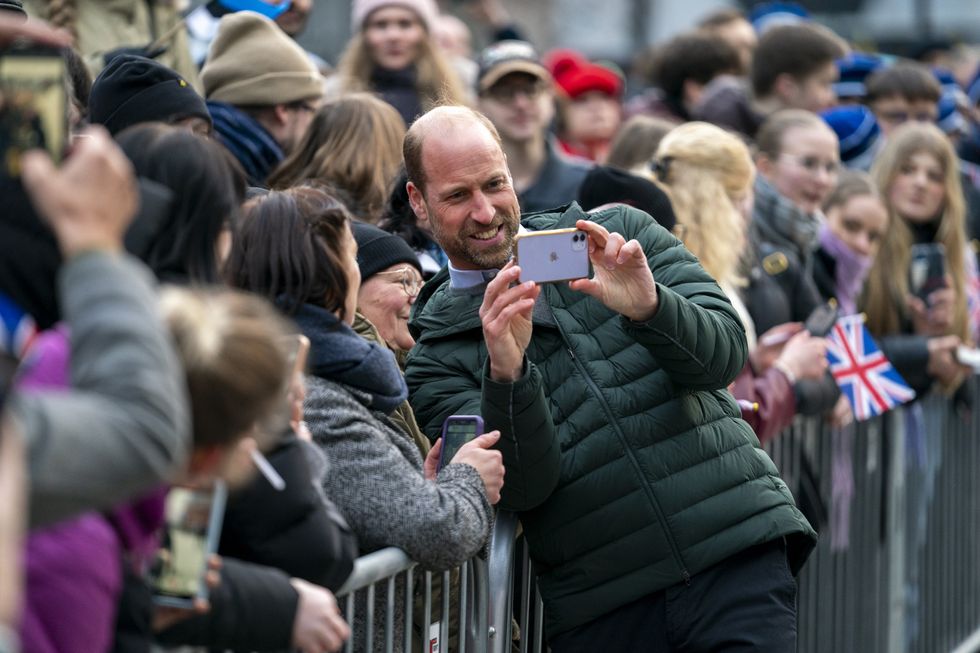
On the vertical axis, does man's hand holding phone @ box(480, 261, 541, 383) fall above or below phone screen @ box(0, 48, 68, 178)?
below

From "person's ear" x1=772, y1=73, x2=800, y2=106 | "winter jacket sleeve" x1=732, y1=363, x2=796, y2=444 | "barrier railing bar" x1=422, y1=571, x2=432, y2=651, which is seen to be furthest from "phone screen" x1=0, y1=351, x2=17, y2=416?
"person's ear" x1=772, y1=73, x2=800, y2=106

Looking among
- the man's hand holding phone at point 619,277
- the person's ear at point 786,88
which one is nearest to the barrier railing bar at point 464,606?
the man's hand holding phone at point 619,277

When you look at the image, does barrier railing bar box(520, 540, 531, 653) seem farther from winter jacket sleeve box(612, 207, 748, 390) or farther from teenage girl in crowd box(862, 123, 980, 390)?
teenage girl in crowd box(862, 123, 980, 390)

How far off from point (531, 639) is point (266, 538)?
1.69 m

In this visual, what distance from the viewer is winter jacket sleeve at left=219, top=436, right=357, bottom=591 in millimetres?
2758

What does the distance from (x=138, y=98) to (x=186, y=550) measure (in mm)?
2273

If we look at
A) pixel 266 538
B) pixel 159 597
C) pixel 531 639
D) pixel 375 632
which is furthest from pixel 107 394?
pixel 531 639

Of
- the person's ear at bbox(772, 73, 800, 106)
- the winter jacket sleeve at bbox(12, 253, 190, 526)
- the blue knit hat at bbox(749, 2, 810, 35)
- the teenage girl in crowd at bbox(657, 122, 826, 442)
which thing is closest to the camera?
the winter jacket sleeve at bbox(12, 253, 190, 526)

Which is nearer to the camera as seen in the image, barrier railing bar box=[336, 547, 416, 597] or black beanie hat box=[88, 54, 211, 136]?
barrier railing bar box=[336, 547, 416, 597]

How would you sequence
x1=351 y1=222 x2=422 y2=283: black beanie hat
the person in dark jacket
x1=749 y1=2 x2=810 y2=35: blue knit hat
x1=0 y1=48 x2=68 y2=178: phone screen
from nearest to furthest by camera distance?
1. x1=0 y1=48 x2=68 y2=178: phone screen
2. x1=351 y1=222 x2=422 y2=283: black beanie hat
3. the person in dark jacket
4. x1=749 y1=2 x2=810 y2=35: blue knit hat

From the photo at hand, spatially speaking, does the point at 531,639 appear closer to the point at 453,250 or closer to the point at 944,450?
the point at 453,250

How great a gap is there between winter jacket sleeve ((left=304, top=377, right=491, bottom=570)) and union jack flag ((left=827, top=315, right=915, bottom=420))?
2.95 m

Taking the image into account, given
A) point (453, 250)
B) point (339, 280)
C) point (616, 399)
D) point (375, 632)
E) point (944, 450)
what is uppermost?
point (339, 280)

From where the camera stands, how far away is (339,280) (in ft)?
11.0
